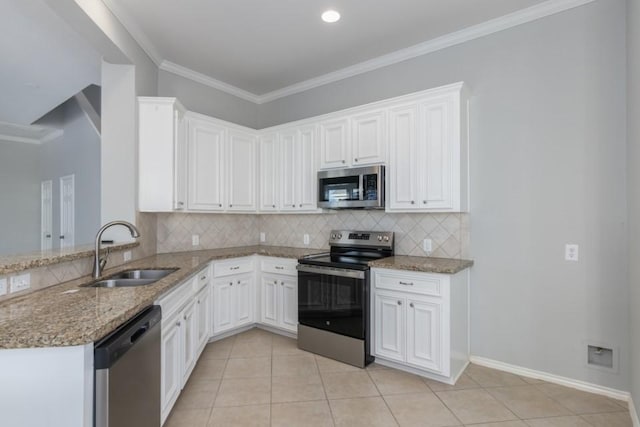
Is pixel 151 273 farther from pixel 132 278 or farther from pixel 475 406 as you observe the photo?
pixel 475 406

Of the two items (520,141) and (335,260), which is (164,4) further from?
(520,141)

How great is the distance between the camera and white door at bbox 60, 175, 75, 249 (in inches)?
233

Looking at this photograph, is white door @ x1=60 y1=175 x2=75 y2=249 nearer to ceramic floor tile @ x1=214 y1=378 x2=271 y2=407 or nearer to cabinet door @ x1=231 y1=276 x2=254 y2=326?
cabinet door @ x1=231 y1=276 x2=254 y2=326

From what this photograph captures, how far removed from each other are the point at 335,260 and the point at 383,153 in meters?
1.10

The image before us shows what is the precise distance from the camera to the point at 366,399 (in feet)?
7.89

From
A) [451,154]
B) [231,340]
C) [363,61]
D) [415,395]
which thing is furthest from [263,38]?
[415,395]

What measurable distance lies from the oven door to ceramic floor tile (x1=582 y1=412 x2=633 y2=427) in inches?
61.1

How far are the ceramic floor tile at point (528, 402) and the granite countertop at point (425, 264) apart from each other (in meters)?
0.92

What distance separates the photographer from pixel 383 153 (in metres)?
3.19

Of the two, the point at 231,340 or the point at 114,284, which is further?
the point at 231,340

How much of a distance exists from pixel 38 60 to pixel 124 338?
3668 millimetres

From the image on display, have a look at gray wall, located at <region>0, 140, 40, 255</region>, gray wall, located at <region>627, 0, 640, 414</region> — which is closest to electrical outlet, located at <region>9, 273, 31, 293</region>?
gray wall, located at <region>627, 0, 640, 414</region>

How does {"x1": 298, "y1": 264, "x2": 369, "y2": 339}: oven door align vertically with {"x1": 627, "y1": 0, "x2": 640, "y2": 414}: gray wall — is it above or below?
below

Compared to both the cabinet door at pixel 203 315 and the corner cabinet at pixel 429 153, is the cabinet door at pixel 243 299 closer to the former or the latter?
the cabinet door at pixel 203 315
